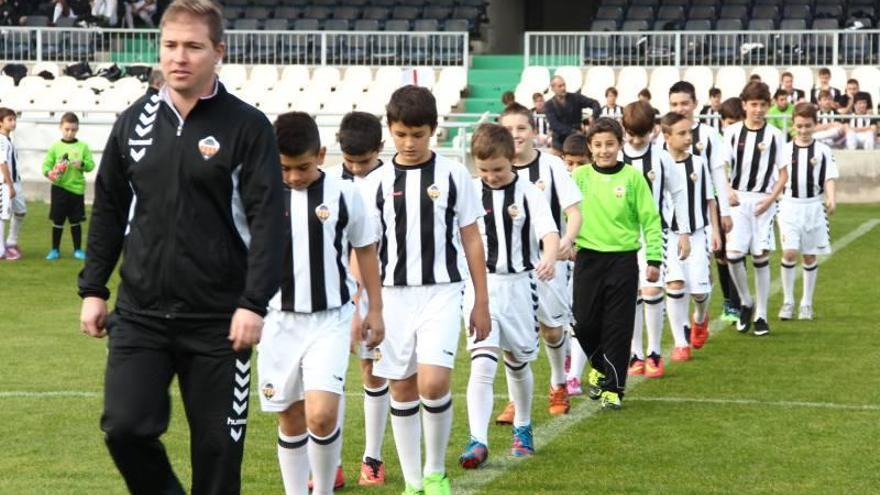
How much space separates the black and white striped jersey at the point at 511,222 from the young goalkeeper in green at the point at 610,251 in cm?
141

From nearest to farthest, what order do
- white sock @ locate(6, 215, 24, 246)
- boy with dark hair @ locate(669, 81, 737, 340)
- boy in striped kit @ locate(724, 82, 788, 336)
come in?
boy with dark hair @ locate(669, 81, 737, 340), boy in striped kit @ locate(724, 82, 788, 336), white sock @ locate(6, 215, 24, 246)

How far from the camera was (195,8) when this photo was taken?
18.2ft

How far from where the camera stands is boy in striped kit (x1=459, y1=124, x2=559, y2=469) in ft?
27.6

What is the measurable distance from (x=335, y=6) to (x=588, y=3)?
22.2ft

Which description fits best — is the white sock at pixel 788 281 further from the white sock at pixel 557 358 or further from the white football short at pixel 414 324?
the white football short at pixel 414 324

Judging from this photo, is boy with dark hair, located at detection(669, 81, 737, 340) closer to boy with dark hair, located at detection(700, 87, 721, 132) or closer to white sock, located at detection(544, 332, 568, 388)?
white sock, located at detection(544, 332, 568, 388)

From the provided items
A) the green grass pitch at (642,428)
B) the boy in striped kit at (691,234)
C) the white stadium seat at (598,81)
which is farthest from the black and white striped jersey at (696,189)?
the white stadium seat at (598,81)

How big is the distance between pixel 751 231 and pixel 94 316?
9.25m

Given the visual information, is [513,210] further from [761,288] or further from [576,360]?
[761,288]

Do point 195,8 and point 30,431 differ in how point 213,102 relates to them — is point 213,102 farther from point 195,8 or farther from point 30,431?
point 30,431

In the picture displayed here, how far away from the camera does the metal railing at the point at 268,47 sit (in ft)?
106

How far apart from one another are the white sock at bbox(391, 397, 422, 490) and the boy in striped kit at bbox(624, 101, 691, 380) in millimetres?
3625

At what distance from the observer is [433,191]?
24.9 ft

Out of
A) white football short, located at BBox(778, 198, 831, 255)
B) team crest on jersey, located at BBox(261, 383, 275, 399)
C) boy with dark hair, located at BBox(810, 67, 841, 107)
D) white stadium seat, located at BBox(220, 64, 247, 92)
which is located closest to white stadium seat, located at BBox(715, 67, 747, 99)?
boy with dark hair, located at BBox(810, 67, 841, 107)
